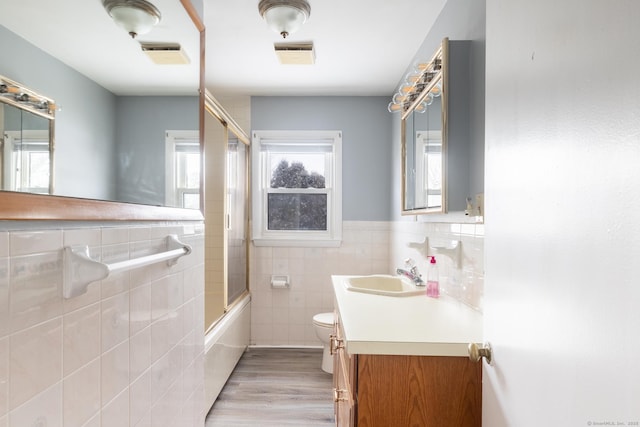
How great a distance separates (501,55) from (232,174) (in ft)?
7.72

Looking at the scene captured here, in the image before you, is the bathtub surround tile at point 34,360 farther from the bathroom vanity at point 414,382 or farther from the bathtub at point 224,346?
the bathtub at point 224,346

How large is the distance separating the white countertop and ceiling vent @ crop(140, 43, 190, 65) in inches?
44.9

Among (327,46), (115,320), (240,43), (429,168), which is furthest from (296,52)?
(115,320)

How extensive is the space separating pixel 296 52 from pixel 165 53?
1.23 m

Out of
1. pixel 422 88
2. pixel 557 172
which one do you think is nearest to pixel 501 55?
pixel 557 172

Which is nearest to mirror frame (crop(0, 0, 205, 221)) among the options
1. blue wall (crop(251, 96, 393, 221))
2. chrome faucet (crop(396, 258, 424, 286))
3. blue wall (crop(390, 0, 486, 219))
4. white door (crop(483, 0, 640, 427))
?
white door (crop(483, 0, 640, 427))

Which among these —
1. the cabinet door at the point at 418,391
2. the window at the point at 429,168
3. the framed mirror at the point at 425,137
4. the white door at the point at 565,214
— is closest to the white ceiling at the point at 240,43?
the framed mirror at the point at 425,137

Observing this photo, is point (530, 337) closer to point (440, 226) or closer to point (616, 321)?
point (616, 321)

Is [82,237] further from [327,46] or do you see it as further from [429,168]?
[327,46]

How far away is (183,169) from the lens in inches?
55.2

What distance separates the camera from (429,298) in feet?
5.86

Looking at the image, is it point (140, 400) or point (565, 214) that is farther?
point (140, 400)

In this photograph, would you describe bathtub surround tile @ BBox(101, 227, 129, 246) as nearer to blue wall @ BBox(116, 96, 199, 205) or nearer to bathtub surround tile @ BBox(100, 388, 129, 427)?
blue wall @ BBox(116, 96, 199, 205)

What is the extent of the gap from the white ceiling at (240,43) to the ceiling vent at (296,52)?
0.16ft
